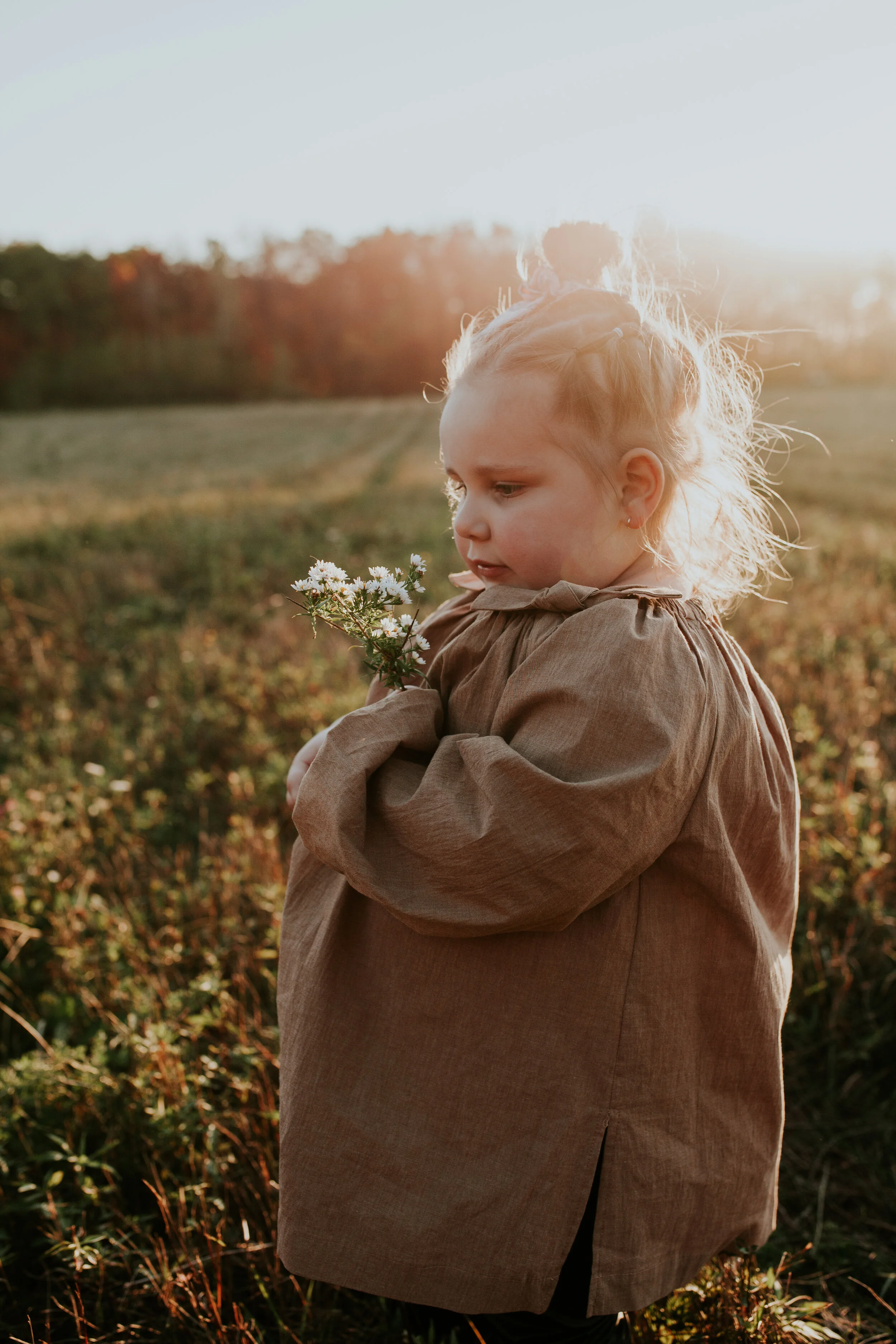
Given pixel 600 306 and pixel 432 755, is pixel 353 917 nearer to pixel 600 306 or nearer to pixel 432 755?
pixel 432 755

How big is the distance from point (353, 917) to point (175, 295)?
222ft

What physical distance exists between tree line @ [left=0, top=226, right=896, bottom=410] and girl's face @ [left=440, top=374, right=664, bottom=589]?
4780 centimetres

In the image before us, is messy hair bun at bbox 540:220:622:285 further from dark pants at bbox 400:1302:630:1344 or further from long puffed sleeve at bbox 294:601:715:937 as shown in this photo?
dark pants at bbox 400:1302:630:1344

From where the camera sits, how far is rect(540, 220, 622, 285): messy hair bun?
1.75 metres

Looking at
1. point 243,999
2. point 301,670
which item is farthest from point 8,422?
point 243,999

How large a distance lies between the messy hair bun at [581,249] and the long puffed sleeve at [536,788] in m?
0.75

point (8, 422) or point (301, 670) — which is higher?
point (8, 422)

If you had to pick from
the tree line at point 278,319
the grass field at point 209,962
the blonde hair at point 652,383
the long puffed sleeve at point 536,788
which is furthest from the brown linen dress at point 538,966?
the tree line at point 278,319

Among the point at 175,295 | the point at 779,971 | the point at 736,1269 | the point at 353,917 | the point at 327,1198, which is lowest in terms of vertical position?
the point at 736,1269

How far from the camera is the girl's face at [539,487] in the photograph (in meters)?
1.47

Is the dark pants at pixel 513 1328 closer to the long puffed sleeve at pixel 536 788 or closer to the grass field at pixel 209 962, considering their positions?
the grass field at pixel 209 962

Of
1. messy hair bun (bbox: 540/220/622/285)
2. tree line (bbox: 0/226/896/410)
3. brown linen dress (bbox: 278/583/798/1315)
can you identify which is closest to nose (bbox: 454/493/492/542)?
brown linen dress (bbox: 278/583/798/1315)

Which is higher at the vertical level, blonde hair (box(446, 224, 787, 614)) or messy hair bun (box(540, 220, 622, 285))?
messy hair bun (box(540, 220, 622, 285))

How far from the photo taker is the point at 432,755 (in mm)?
1521
